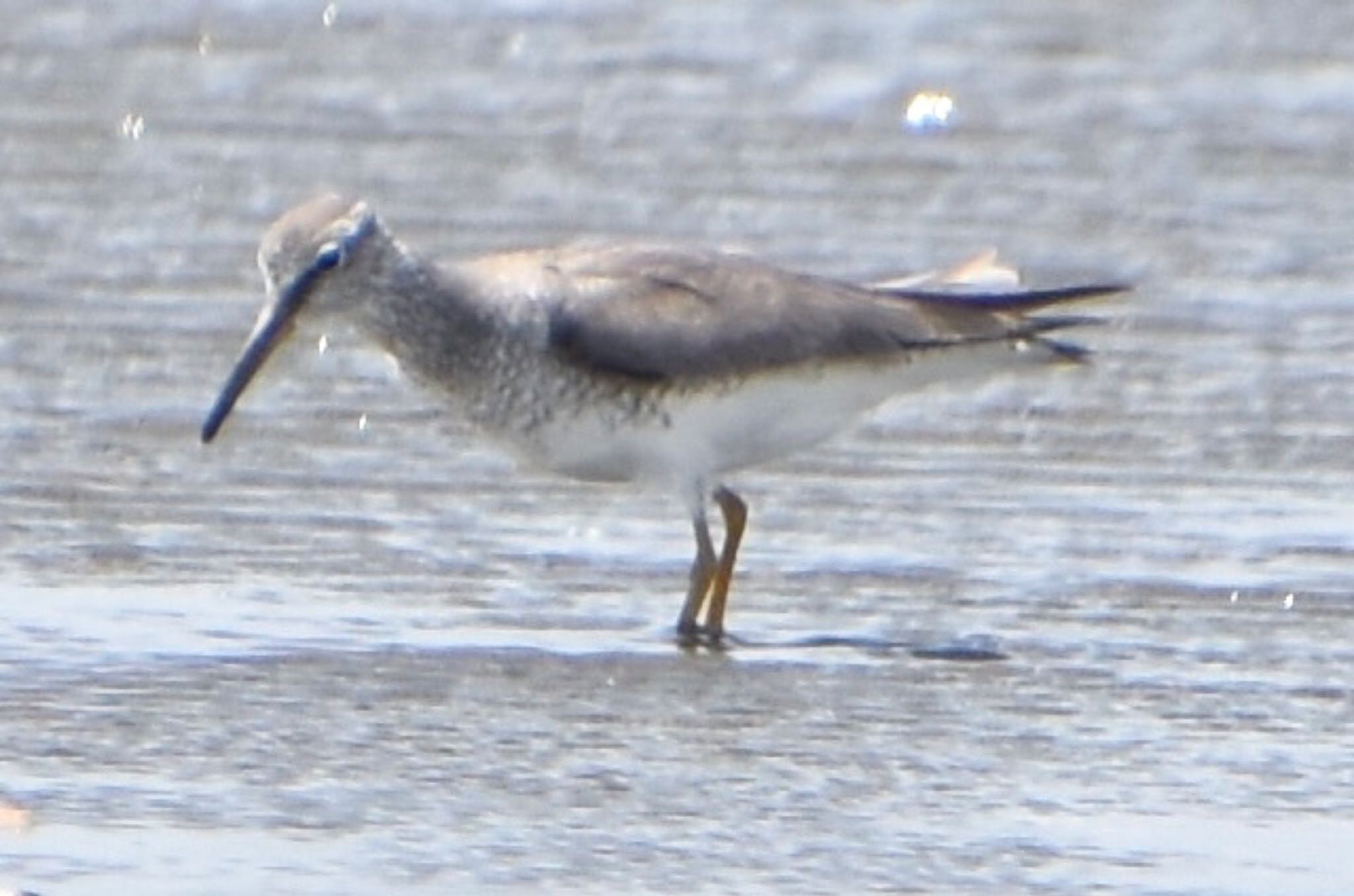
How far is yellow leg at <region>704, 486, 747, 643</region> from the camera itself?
8.43 m

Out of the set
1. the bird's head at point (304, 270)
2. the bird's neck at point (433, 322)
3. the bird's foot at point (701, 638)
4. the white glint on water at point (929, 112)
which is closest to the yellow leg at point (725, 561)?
the bird's foot at point (701, 638)

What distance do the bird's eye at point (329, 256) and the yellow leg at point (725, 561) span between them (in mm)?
978

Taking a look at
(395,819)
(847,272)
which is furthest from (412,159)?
(395,819)

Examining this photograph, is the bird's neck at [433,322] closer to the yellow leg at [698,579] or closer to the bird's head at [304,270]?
the bird's head at [304,270]

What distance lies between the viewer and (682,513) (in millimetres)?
9609

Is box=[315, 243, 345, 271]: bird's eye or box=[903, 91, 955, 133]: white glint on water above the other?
box=[903, 91, 955, 133]: white glint on water

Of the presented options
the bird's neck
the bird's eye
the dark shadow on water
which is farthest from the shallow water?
the bird's eye

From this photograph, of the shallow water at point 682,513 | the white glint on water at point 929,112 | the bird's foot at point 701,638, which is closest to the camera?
the shallow water at point 682,513

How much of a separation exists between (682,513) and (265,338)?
140 centimetres

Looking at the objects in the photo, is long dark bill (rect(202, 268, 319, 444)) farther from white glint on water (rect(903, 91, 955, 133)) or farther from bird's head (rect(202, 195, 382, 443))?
white glint on water (rect(903, 91, 955, 133))

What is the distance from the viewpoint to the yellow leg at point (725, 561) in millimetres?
8430

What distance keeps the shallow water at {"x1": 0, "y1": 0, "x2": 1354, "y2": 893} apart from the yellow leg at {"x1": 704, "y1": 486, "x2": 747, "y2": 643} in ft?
0.34

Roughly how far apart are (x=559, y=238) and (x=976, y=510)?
307 centimetres

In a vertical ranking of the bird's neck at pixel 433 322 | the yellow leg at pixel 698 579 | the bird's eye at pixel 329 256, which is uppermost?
the bird's eye at pixel 329 256
